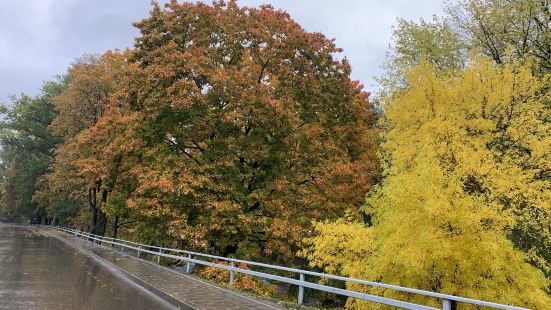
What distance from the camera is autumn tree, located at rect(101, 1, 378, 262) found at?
20.5 meters

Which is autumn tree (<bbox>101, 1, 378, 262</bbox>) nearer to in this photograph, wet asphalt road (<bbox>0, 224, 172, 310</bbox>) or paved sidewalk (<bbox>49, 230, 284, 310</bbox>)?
paved sidewalk (<bbox>49, 230, 284, 310</bbox>)

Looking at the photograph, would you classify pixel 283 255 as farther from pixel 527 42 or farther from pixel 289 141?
pixel 527 42

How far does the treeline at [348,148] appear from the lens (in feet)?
38.7

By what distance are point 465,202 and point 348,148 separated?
14.4m

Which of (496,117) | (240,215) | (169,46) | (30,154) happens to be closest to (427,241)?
(496,117)

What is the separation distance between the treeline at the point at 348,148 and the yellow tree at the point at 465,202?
0.06 meters

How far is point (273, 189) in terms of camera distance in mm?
21625

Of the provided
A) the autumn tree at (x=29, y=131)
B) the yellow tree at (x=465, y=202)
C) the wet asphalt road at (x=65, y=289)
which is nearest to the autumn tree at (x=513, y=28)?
the yellow tree at (x=465, y=202)

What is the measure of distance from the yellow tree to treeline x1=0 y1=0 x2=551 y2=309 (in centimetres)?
6

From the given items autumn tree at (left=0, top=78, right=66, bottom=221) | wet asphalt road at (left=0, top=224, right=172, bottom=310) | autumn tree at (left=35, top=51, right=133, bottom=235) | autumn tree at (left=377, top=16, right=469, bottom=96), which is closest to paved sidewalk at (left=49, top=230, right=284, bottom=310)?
wet asphalt road at (left=0, top=224, right=172, bottom=310)

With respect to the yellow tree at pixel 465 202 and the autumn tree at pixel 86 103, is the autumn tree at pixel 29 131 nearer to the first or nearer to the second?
the autumn tree at pixel 86 103

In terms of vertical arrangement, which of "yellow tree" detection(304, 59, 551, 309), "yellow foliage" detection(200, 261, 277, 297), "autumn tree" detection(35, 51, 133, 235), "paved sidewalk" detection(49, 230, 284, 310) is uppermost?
"autumn tree" detection(35, 51, 133, 235)

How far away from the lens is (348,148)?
2516 cm

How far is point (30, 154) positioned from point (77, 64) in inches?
1095
